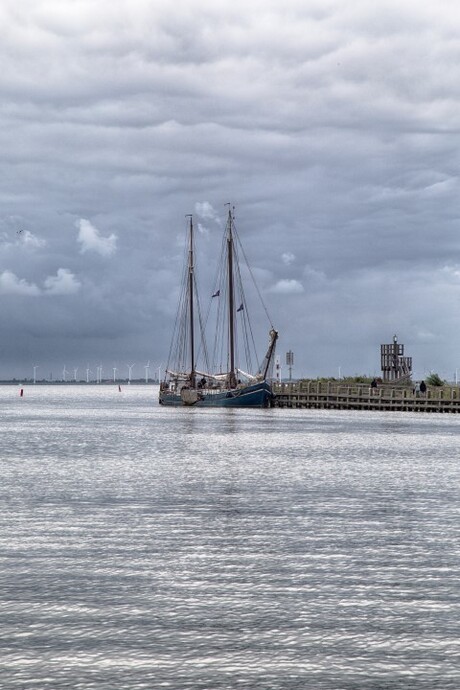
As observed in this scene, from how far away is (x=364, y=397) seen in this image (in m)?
121

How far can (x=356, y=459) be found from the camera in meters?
50.6

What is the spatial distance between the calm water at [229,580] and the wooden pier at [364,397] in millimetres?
71245

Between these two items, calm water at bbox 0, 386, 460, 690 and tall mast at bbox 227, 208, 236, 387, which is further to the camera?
tall mast at bbox 227, 208, 236, 387

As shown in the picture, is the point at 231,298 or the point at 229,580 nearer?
the point at 229,580

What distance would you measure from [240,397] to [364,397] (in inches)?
721

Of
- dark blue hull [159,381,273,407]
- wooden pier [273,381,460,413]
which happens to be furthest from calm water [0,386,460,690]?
dark blue hull [159,381,273,407]

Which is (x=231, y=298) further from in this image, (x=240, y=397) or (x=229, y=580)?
(x=229, y=580)

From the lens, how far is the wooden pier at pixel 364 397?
112 meters

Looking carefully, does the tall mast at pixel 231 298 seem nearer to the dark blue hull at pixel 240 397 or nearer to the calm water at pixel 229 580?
the dark blue hull at pixel 240 397

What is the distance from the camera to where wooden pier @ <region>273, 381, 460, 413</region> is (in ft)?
369

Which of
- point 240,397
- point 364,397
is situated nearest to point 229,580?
point 364,397

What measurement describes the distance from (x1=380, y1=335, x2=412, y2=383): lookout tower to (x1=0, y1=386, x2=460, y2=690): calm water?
10083 centimetres

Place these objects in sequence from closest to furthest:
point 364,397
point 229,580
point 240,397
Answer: point 229,580
point 364,397
point 240,397

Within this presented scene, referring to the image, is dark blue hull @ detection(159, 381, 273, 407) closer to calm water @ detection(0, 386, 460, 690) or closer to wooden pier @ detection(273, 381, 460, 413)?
wooden pier @ detection(273, 381, 460, 413)
